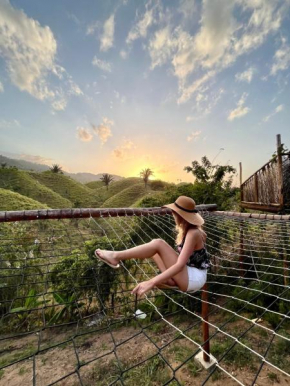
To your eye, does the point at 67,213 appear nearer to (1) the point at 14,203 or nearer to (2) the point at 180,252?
(2) the point at 180,252

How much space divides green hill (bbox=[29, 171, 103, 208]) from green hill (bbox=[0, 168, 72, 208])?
12.0 feet

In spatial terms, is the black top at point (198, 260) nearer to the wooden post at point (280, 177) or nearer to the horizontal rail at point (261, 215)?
the horizontal rail at point (261, 215)

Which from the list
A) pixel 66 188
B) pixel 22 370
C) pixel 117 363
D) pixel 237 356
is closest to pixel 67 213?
pixel 117 363

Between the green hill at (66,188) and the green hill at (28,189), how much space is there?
366 centimetres

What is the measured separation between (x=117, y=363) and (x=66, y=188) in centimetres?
3421

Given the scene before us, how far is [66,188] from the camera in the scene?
1340 inches

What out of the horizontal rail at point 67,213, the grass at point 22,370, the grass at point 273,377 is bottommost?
the grass at point 22,370

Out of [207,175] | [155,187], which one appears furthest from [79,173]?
[207,175]

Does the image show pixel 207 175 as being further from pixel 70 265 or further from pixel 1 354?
pixel 1 354

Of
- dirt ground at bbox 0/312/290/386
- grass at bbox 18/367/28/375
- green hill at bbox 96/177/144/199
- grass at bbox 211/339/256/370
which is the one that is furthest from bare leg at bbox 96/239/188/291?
green hill at bbox 96/177/144/199

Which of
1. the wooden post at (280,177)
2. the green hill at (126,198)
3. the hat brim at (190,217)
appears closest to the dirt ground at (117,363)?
the hat brim at (190,217)

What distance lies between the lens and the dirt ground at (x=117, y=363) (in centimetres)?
186

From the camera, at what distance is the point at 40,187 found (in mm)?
27953

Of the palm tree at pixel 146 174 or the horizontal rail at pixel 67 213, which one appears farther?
the palm tree at pixel 146 174
